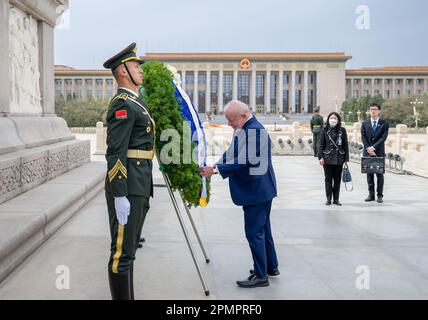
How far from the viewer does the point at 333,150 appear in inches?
311

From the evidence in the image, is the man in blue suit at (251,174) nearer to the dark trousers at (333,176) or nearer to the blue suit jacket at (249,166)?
the blue suit jacket at (249,166)

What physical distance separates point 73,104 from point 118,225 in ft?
180

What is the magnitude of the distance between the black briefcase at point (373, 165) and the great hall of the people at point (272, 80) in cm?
7916

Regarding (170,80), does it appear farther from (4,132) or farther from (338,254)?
(4,132)

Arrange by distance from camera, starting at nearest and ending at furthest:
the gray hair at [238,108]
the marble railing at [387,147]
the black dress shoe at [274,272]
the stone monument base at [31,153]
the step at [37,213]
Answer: the gray hair at [238,108] < the step at [37,213] < the black dress shoe at [274,272] < the stone monument base at [31,153] < the marble railing at [387,147]

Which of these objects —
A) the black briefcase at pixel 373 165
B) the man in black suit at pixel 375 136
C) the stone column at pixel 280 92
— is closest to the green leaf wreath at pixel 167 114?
the black briefcase at pixel 373 165

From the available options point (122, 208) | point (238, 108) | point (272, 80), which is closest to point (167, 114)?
point (238, 108)

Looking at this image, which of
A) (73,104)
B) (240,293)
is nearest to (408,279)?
(240,293)

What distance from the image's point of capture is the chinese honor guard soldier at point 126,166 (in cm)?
315

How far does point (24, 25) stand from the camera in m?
7.87

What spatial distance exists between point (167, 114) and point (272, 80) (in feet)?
310

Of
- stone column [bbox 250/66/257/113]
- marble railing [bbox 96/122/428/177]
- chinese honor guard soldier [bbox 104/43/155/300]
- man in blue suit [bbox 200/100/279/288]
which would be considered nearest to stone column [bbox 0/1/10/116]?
chinese honor guard soldier [bbox 104/43/155/300]
